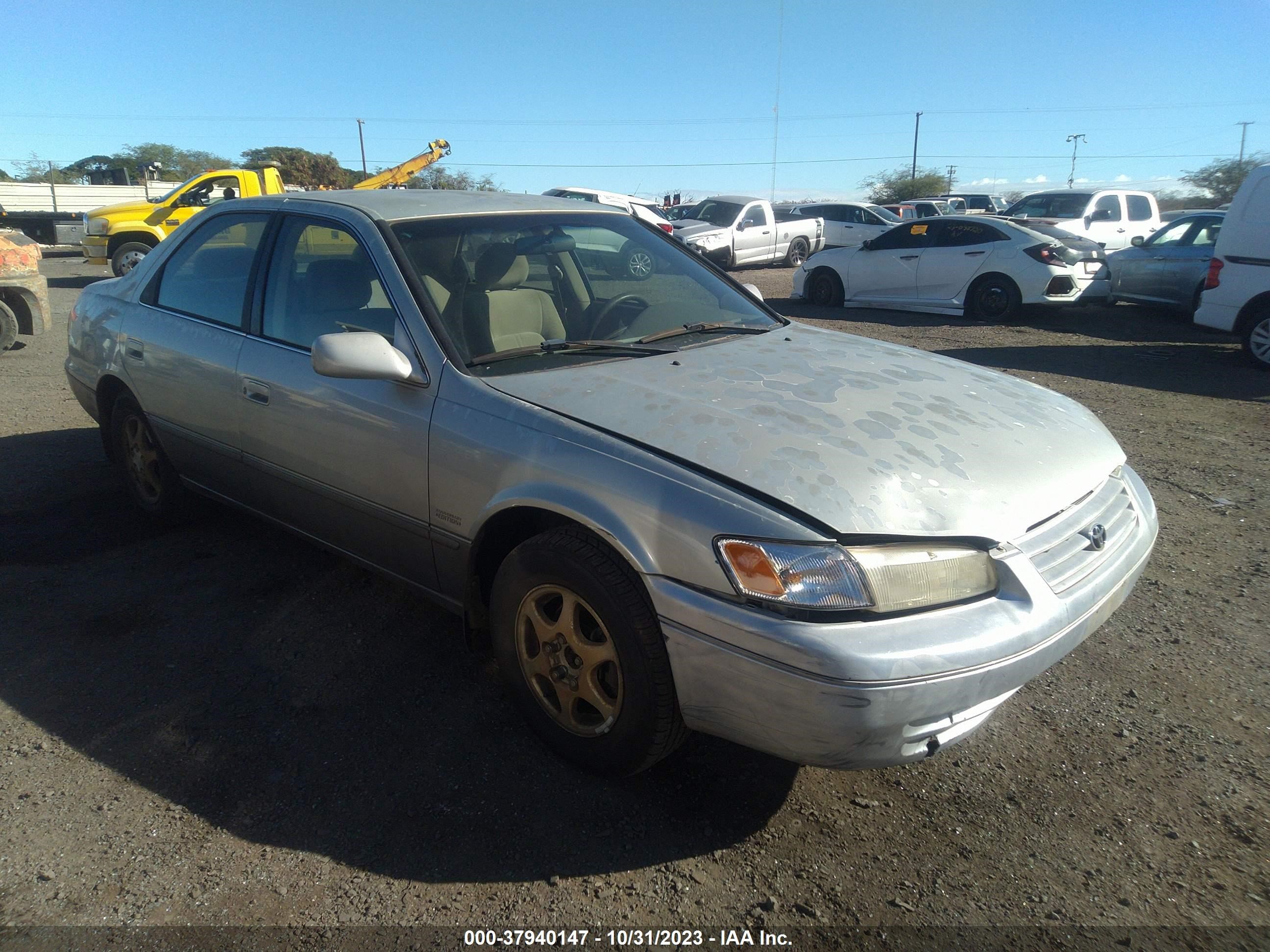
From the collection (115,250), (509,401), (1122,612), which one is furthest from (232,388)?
(115,250)

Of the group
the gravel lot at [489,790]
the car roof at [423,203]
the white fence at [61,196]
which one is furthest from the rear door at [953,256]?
the white fence at [61,196]

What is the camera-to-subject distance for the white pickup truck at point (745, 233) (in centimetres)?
1920

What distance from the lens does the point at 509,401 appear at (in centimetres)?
268

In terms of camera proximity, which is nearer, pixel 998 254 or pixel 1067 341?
pixel 1067 341

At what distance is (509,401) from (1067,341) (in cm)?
989

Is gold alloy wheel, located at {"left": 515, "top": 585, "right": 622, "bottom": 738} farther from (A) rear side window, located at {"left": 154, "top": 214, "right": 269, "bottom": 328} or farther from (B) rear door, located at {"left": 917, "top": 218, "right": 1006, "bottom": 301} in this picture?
(B) rear door, located at {"left": 917, "top": 218, "right": 1006, "bottom": 301}

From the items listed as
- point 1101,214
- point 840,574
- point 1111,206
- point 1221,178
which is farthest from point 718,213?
point 1221,178

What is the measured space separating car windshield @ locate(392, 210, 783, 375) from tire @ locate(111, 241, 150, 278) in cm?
1442

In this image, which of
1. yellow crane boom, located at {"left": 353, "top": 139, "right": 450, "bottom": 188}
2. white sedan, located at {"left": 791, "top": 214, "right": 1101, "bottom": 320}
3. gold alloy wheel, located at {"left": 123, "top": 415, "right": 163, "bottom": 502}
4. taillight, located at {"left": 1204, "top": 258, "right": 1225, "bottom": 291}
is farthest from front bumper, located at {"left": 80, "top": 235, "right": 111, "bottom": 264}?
taillight, located at {"left": 1204, "top": 258, "right": 1225, "bottom": 291}

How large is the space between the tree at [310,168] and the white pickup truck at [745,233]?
83.9ft

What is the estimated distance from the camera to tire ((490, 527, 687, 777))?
2311 millimetres

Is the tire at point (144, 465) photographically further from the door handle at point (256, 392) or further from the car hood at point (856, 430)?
the car hood at point (856, 430)

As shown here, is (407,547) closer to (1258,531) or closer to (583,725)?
(583,725)

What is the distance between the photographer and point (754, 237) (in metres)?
20.2
